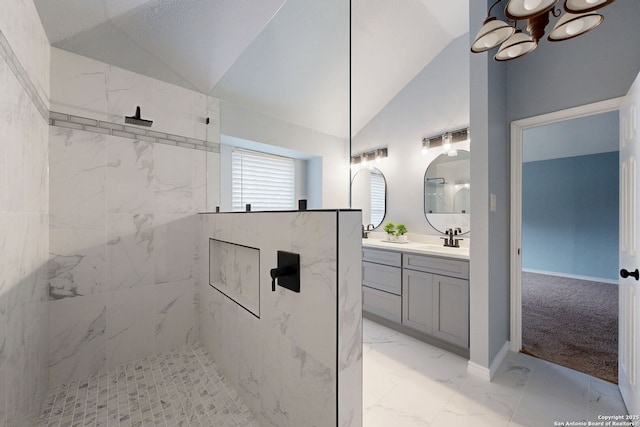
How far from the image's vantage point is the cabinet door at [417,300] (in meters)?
2.31

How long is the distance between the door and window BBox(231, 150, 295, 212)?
179cm

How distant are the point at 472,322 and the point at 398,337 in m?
0.77

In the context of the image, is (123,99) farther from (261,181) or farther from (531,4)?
(531,4)

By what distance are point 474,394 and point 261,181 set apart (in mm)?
1930

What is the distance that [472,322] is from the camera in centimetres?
193

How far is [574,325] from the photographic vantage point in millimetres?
2658

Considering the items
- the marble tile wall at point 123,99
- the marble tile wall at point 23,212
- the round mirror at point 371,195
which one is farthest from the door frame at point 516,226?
the marble tile wall at point 23,212

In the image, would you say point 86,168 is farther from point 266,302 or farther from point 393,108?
point 393,108

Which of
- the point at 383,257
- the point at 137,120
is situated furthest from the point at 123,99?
the point at 383,257

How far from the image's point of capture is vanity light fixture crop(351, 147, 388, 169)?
349 cm

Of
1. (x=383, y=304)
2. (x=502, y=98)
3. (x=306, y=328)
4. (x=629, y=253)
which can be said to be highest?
(x=502, y=98)

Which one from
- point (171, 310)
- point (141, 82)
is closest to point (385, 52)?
point (141, 82)

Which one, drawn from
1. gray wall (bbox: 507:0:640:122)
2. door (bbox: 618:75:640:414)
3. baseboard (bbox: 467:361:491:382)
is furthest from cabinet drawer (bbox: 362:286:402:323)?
gray wall (bbox: 507:0:640:122)

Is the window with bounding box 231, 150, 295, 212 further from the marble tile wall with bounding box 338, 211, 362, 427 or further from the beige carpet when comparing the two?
Answer: the beige carpet
